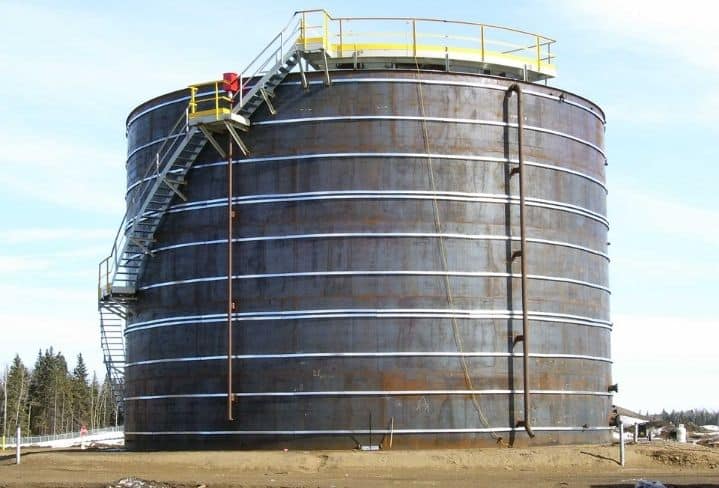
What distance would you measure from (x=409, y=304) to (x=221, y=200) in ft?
22.4

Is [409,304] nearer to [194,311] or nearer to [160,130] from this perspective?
[194,311]

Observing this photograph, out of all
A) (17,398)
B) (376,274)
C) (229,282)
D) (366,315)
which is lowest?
(17,398)

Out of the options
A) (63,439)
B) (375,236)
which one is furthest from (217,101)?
(63,439)

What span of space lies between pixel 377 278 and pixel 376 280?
0.07 m

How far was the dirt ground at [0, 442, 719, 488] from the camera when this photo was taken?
1047 inches

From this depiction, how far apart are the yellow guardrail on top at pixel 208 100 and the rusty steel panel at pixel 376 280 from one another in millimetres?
1374

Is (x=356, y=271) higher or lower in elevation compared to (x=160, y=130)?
lower

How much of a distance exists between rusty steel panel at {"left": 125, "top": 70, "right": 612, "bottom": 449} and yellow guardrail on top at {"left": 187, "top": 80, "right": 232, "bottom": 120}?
1374mm

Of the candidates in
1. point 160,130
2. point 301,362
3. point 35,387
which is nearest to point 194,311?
point 301,362

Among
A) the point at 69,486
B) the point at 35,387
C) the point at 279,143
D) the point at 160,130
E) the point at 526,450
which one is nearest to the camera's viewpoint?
the point at 69,486

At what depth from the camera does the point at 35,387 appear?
4237 inches

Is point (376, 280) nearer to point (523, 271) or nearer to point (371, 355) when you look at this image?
point (371, 355)

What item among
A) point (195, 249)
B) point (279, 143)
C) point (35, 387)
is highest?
point (279, 143)

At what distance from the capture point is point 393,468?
93.2 ft
